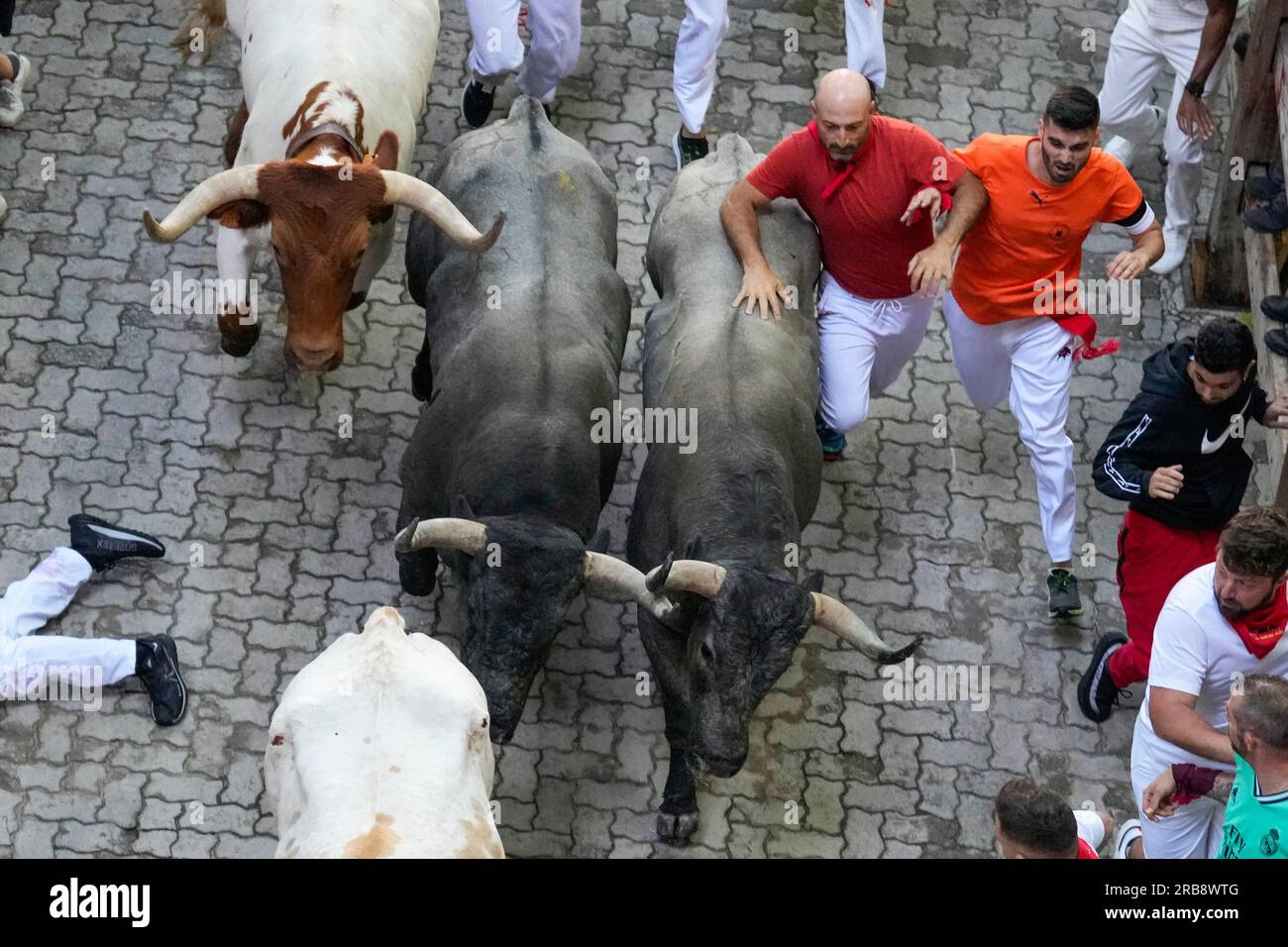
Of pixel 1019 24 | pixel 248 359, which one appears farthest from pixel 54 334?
pixel 1019 24

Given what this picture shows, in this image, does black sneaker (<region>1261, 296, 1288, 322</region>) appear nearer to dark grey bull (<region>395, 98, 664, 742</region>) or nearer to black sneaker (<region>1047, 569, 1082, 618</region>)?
black sneaker (<region>1047, 569, 1082, 618</region>)

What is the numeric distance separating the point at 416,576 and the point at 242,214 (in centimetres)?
192

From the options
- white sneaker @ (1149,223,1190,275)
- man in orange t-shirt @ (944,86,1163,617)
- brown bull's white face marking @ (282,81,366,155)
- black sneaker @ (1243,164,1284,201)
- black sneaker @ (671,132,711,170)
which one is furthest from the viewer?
black sneaker @ (671,132,711,170)

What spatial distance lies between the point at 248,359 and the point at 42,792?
9.35 feet

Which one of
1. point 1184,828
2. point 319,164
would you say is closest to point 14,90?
point 319,164

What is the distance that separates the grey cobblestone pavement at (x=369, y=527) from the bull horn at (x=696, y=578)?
5.10 ft

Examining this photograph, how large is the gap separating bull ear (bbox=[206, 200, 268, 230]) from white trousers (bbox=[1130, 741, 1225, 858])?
4.64 m

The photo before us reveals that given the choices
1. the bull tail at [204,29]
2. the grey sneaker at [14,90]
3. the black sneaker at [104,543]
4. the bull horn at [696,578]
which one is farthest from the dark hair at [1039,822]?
the grey sneaker at [14,90]

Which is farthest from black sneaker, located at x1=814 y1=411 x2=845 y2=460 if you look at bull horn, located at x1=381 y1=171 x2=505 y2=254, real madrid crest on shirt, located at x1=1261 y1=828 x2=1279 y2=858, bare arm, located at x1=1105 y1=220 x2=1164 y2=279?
real madrid crest on shirt, located at x1=1261 y1=828 x2=1279 y2=858

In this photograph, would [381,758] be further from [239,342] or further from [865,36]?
[865,36]

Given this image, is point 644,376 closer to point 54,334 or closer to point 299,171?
point 299,171

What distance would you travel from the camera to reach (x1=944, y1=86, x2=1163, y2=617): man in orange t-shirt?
27.0ft

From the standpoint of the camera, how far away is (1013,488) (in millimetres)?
9367

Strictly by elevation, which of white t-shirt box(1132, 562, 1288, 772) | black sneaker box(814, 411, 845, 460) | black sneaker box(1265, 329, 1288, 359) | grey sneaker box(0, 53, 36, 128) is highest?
grey sneaker box(0, 53, 36, 128)
